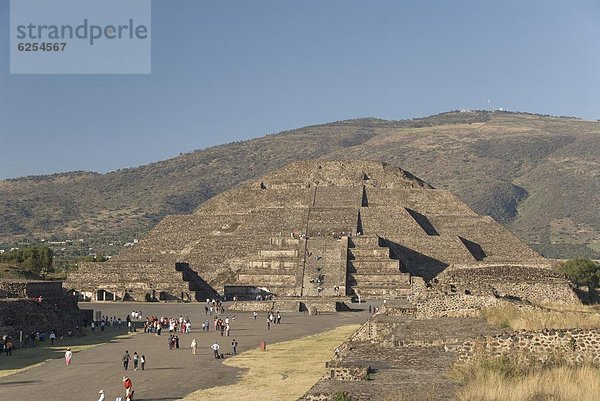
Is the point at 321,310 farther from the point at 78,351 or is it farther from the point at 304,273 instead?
the point at 78,351

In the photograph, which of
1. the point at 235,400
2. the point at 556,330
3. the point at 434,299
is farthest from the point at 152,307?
the point at 556,330

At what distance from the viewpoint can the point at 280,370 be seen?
32062mm

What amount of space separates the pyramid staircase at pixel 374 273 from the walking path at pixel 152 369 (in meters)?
14.2

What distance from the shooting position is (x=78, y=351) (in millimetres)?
39938

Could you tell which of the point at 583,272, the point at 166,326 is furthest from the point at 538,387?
the point at 583,272

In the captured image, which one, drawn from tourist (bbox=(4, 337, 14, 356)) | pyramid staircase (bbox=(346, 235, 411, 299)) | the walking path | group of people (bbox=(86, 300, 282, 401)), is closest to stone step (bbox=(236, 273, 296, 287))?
pyramid staircase (bbox=(346, 235, 411, 299))

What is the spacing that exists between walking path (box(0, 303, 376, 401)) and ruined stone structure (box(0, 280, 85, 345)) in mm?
3674

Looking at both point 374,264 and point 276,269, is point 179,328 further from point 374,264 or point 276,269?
point 374,264

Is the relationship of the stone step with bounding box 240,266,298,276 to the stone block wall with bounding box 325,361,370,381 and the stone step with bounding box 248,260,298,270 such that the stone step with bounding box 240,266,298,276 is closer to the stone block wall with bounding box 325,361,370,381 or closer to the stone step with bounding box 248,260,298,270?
the stone step with bounding box 248,260,298,270

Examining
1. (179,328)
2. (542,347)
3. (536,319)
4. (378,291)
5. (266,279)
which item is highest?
(266,279)

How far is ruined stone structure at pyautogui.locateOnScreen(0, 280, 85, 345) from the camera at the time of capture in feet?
139

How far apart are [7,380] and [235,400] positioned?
30.8 feet

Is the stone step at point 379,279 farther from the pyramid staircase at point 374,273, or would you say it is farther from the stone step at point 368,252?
the stone step at point 368,252

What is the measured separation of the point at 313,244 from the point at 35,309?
33273 mm
